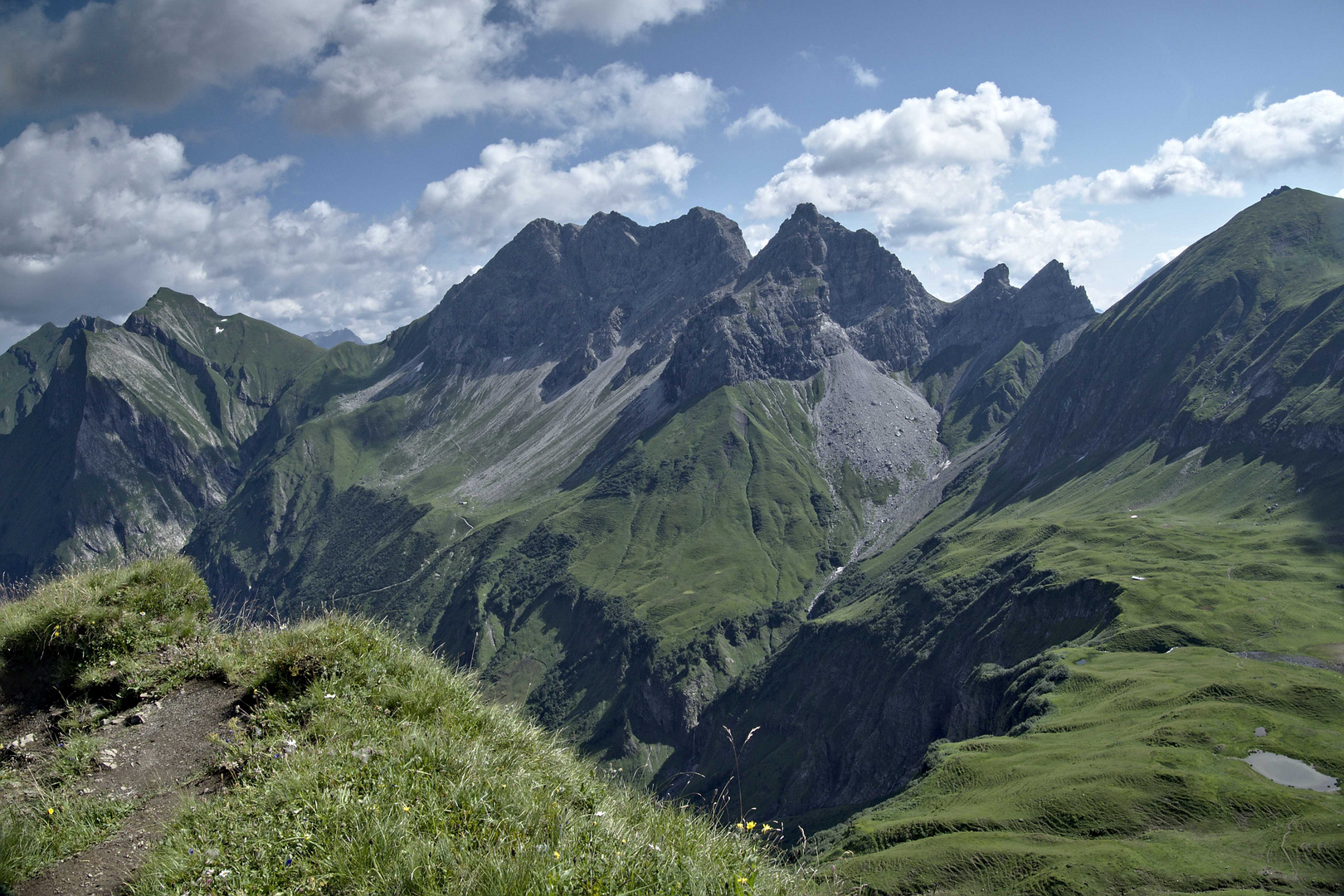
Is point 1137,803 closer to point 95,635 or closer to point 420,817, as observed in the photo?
point 420,817

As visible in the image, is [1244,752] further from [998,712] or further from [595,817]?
[595,817]

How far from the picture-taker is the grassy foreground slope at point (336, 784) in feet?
21.8

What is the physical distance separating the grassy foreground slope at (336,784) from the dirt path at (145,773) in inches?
7.8

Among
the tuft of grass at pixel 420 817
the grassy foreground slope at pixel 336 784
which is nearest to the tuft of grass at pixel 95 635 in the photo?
the grassy foreground slope at pixel 336 784

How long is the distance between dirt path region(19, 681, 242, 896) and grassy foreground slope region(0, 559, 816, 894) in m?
0.20

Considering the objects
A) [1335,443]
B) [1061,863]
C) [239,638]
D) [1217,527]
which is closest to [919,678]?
[1217,527]

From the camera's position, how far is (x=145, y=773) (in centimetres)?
920

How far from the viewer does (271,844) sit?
6.92 metres

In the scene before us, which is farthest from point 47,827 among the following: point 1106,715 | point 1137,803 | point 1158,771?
point 1106,715

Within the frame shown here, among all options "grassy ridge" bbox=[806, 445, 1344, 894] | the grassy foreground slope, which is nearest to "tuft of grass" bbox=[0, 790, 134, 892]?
the grassy foreground slope

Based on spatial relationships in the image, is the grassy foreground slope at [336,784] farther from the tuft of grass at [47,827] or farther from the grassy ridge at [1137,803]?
the grassy ridge at [1137,803]

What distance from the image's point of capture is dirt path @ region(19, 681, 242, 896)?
7371 millimetres

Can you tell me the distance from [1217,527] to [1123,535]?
2618 cm

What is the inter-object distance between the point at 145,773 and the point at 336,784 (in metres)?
3.52
